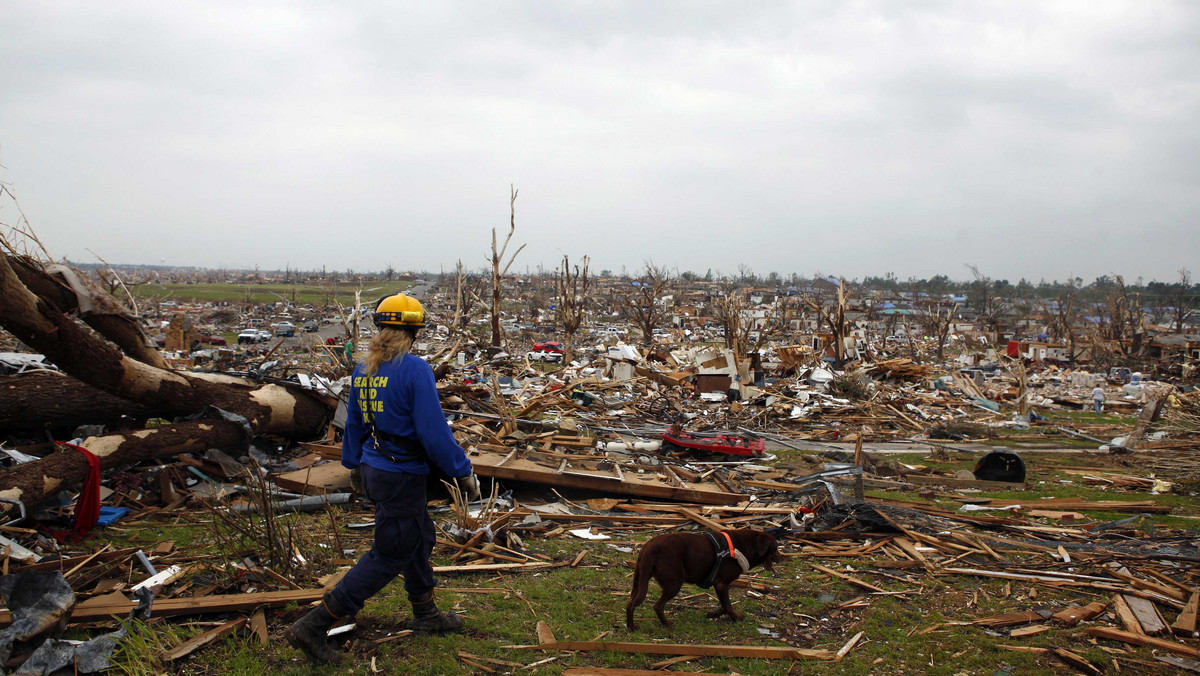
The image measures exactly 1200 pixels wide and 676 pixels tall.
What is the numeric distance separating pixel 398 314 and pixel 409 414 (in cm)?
57

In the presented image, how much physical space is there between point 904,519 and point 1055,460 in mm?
8213

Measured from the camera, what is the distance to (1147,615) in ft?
14.6

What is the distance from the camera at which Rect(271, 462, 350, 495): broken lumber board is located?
707 cm

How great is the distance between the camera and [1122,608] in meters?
4.60

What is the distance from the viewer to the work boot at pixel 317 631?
3.45 meters

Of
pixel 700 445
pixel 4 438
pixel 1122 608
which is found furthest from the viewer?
pixel 700 445

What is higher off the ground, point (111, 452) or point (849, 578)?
point (111, 452)

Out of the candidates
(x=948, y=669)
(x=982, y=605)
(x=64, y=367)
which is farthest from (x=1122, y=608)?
(x=64, y=367)

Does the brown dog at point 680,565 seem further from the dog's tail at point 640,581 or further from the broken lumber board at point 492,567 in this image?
the broken lumber board at point 492,567

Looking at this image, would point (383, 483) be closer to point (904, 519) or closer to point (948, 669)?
point (948, 669)

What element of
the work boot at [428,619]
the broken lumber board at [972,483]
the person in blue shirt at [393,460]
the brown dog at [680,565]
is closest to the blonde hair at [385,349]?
the person in blue shirt at [393,460]

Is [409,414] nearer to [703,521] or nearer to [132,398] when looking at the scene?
[703,521]

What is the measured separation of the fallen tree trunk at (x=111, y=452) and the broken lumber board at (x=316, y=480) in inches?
37.7

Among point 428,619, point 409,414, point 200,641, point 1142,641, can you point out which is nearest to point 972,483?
point 1142,641
